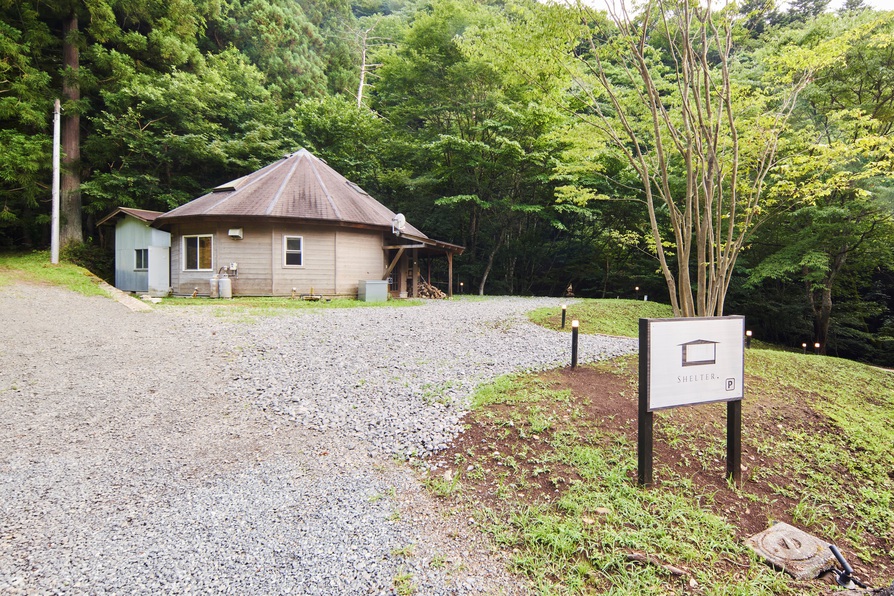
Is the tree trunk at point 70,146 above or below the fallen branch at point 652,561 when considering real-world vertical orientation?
above

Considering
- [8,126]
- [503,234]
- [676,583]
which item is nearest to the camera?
[676,583]

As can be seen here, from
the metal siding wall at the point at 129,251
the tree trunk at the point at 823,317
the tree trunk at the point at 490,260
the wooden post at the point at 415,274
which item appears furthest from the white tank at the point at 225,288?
the tree trunk at the point at 823,317

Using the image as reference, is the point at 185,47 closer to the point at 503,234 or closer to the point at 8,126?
the point at 8,126

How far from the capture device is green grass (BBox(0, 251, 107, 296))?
11.2 metres

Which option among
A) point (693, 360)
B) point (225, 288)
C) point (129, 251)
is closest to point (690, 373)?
point (693, 360)

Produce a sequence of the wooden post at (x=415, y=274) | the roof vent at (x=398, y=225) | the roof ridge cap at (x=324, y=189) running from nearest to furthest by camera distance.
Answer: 1. the roof ridge cap at (x=324, y=189)
2. the roof vent at (x=398, y=225)
3. the wooden post at (x=415, y=274)

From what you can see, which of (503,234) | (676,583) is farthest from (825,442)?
(503,234)

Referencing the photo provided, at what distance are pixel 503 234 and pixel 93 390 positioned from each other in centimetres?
1632

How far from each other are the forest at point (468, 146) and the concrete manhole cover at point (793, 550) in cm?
543

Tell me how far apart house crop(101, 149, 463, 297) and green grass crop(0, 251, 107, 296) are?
2.20 m

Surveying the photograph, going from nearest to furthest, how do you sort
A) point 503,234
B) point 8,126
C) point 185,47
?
point 8,126 → point 185,47 → point 503,234

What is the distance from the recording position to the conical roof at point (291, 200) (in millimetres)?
12062

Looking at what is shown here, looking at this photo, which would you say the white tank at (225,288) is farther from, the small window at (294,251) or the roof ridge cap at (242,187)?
the roof ridge cap at (242,187)

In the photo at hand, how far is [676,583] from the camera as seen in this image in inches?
77.2
